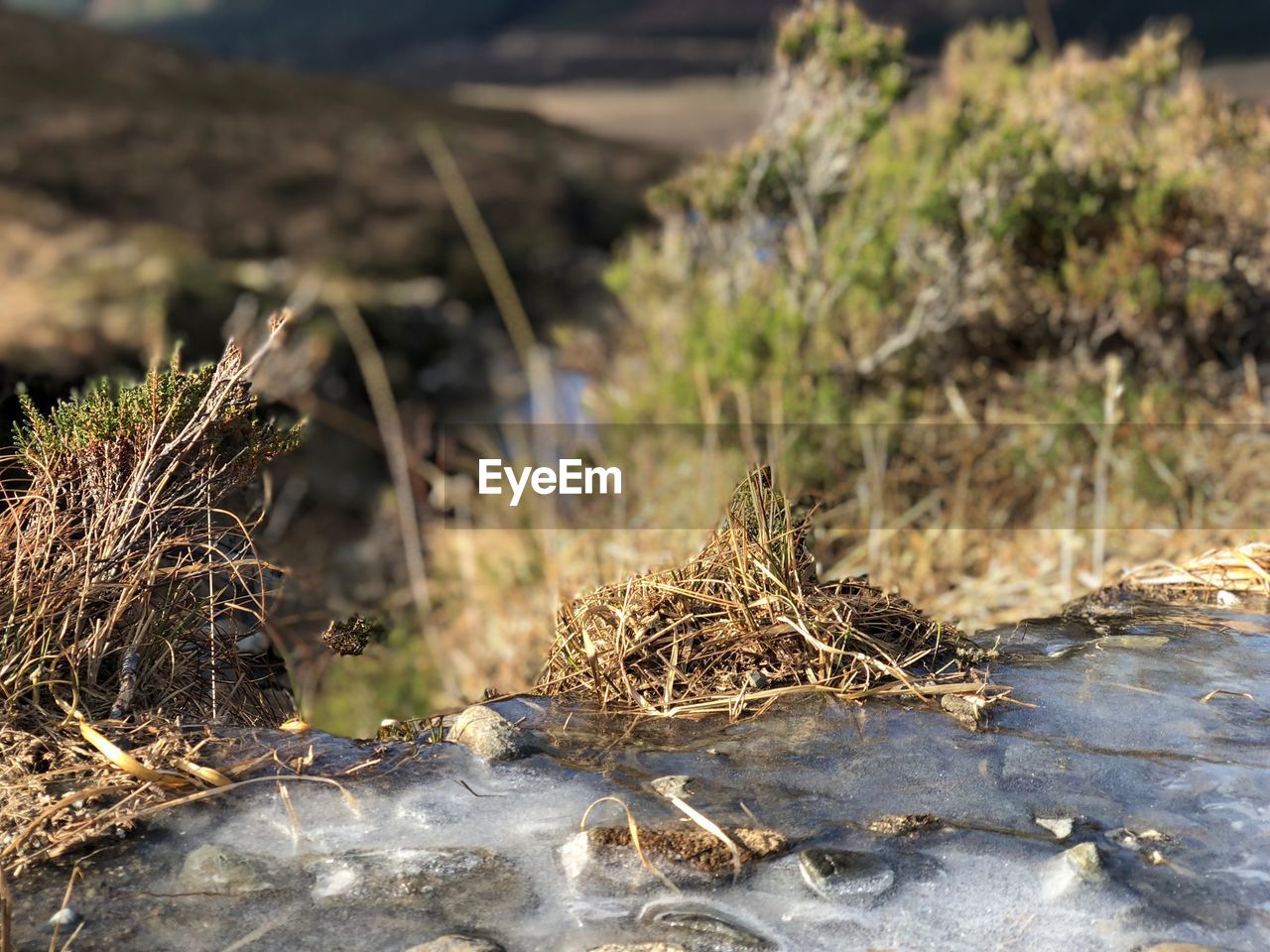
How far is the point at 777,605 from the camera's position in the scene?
8.11 feet

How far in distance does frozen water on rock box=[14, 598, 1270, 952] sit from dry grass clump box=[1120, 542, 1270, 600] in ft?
2.24

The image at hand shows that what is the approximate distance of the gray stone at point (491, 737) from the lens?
85.7 inches

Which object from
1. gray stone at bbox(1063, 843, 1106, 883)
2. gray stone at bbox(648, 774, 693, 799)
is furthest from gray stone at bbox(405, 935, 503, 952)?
gray stone at bbox(1063, 843, 1106, 883)

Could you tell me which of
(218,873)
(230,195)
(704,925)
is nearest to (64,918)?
(218,873)

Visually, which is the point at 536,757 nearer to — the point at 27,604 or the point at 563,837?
the point at 563,837

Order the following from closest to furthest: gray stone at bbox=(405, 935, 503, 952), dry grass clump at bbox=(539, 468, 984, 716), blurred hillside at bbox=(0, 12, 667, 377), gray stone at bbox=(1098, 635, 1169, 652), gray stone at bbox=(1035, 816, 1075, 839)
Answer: gray stone at bbox=(405, 935, 503, 952) → gray stone at bbox=(1035, 816, 1075, 839) → dry grass clump at bbox=(539, 468, 984, 716) → gray stone at bbox=(1098, 635, 1169, 652) → blurred hillside at bbox=(0, 12, 667, 377)

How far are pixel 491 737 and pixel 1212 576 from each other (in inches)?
76.3

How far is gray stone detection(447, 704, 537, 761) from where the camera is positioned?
85.7 inches

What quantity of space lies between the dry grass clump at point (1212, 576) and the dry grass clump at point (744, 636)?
0.84 m

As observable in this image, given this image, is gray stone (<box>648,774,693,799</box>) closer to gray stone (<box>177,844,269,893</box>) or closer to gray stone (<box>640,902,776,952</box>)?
gray stone (<box>640,902,776,952</box>)

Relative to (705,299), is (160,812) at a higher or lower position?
lower

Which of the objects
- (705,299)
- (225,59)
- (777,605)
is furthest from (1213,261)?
(225,59)

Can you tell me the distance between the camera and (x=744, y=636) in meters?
2.48

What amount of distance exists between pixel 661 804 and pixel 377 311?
50.6ft
